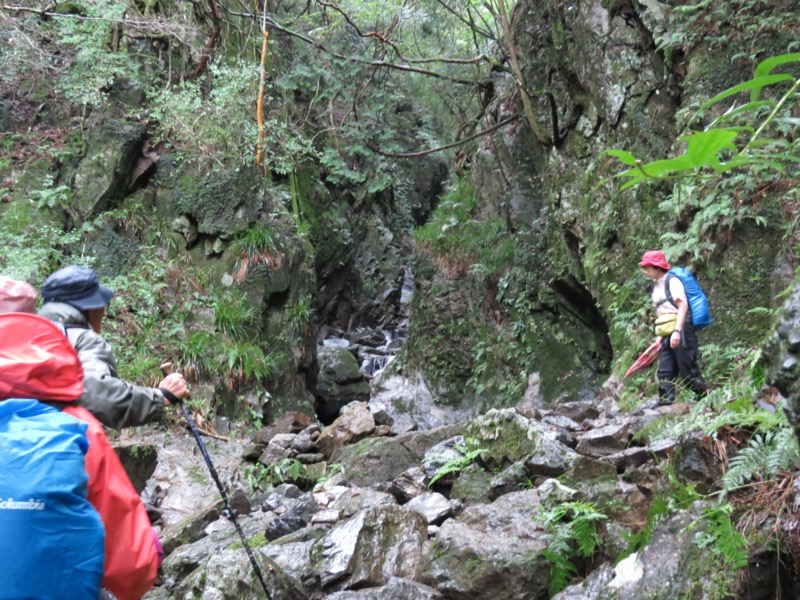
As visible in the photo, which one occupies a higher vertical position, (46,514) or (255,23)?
(255,23)

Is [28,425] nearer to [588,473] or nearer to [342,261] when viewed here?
[588,473]

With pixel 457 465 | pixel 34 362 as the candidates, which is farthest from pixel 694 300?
pixel 34 362

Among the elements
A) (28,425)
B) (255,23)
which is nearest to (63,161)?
(255,23)

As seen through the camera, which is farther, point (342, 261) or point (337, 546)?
point (342, 261)

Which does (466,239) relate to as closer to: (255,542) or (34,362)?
→ (255,542)

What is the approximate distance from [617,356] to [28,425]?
7.52 metres

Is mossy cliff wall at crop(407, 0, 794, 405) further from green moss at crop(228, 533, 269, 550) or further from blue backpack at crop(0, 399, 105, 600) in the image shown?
blue backpack at crop(0, 399, 105, 600)

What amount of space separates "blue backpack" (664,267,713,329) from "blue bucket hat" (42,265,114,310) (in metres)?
4.76

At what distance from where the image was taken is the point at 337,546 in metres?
3.58

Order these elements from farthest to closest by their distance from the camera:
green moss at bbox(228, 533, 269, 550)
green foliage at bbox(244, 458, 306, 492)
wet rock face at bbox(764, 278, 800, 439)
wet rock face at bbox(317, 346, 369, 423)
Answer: wet rock face at bbox(317, 346, 369, 423)
green foliage at bbox(244, 458, 306, 492)
green moss at bbox(228, 533, 269, 550)
wet rock face at bbox(764, 278, 800, 439)

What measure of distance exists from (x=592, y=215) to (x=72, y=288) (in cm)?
783

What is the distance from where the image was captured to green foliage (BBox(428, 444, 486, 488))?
4741 mm

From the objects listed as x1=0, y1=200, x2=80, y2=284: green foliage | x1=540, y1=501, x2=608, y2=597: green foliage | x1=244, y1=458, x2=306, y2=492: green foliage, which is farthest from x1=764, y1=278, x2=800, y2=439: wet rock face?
x1=0, y1=200, x2=80, y2=284: green foliage

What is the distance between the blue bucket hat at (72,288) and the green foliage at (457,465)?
2844mm
